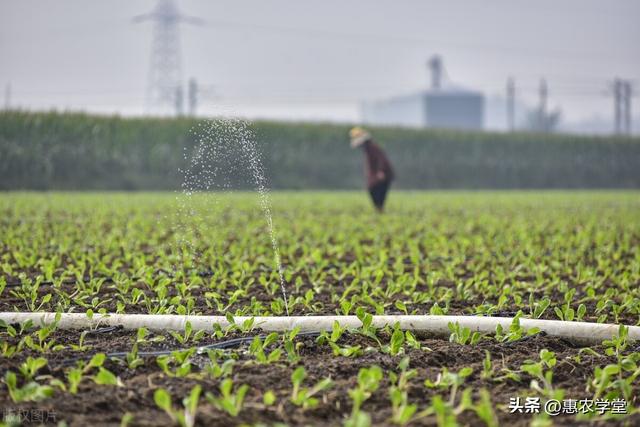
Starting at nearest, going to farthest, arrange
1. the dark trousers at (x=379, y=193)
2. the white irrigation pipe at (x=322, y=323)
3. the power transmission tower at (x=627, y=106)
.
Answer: the white irrigation pipe at (x=322, y=323), the dark trousers at (x=379, y=193), the power transmission tower at (x=627, y=106)

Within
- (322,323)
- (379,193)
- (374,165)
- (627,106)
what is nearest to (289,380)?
(322,323)

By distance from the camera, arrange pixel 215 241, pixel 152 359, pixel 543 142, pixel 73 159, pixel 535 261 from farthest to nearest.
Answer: pixel 543 142 < pixel 73 159 < pixel 215 241 < pixel 535 261 < pixel 152 359

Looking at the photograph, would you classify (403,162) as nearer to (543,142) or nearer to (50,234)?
(543,142)

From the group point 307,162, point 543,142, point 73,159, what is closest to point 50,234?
point 73,159

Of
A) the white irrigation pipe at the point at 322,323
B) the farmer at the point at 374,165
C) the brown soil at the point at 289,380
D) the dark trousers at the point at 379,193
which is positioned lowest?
the brown soil at the point at 289,380

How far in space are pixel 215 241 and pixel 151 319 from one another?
4.52 metres

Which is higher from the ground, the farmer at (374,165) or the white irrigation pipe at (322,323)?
the farmer at (374,165)

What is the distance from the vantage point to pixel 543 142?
40.2m

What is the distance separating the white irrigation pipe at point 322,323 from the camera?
14.0 feet

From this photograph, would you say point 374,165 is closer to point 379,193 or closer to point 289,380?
point 379,193

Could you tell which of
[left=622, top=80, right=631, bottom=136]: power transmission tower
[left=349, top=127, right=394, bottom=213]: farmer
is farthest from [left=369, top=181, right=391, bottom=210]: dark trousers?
[left=622, top=80, right=631, bottom=136]: power transmission tower

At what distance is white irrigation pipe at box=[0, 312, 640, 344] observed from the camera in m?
4.27

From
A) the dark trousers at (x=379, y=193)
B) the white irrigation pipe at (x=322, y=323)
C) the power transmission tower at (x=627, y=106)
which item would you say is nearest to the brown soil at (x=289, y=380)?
the white irrigation pipe at (x=322, y=323)

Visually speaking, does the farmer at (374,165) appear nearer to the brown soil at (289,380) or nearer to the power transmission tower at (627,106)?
the brown soil at (289,380)
